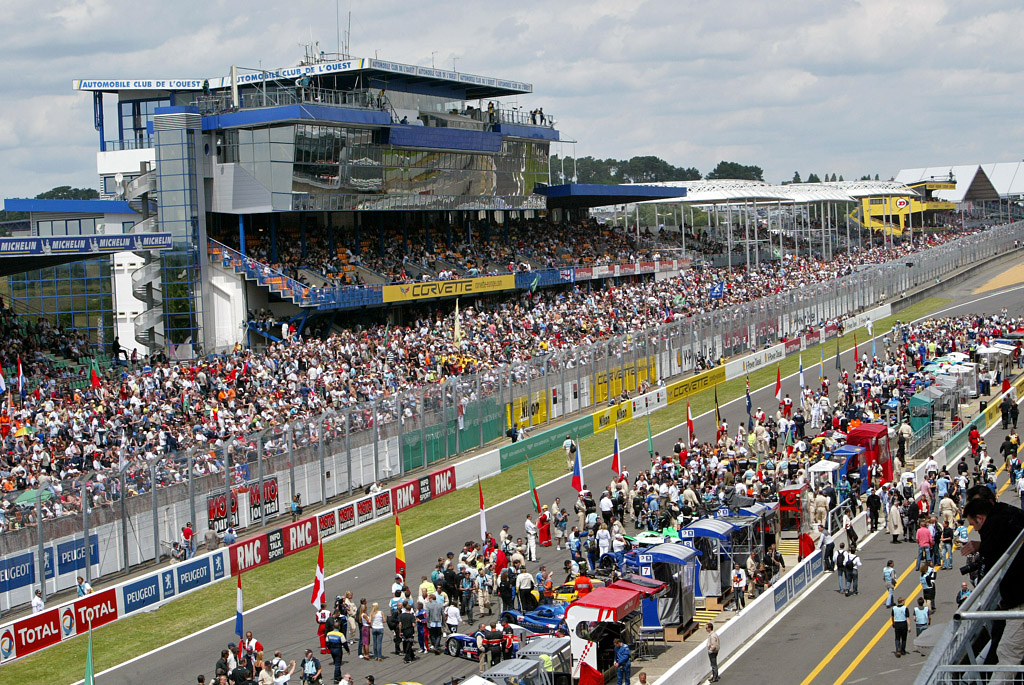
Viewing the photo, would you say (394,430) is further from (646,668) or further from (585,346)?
(646,668)

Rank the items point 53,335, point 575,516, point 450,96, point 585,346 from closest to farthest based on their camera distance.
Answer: point 575,516
point 53,335
point 585,346
point 450,96

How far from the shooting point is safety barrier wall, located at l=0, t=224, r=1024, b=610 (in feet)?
89.7

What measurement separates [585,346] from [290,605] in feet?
72.9

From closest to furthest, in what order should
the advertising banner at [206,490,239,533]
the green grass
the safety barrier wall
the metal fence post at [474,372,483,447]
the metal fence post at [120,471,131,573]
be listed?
the green grass, the metal fence post at [120,471,131,573], the safety barrier wall, the advertising banner at [206,490,239,533], the metal fence post at [474,372,483,447]

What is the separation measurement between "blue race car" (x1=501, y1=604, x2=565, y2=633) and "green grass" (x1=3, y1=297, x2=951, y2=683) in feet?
17.6

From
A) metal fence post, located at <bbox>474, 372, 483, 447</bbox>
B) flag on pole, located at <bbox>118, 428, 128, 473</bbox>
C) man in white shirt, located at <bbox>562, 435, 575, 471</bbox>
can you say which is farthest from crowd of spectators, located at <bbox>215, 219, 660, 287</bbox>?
flag on pole, located at <bbox>118, 428, 128, 473</bbox>

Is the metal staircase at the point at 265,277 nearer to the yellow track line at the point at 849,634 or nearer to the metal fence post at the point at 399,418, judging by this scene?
the metal fence post at the point at 399,418

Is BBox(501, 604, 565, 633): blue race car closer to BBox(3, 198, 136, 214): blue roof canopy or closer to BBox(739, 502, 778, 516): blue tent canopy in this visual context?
BBox(739, 502, 778, 516): blue tent canopy

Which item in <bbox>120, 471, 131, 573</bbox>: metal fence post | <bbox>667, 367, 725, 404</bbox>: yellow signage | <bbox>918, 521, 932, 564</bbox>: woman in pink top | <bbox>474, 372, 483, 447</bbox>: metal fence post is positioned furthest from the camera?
<bbox>667, 367, 725, 404</bbox>: yellow signage

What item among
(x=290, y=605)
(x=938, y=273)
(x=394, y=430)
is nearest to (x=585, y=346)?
(x=394, y=430)

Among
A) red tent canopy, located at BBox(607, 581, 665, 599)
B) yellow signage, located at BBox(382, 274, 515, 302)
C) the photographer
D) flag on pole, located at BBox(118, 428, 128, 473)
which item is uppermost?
yellow signage, located at BBox(382, 274, 515, 302)

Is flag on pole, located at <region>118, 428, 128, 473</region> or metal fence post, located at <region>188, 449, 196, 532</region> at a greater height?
flag on pole, located at <region>118, 428, 128, 473</region>

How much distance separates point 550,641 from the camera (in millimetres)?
20281

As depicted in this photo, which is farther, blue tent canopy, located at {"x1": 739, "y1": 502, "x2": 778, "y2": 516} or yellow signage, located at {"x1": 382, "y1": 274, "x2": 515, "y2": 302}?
yellow signage, located at {"x1": 382, "y1": 274, "x2": 515, "y2": 302}
